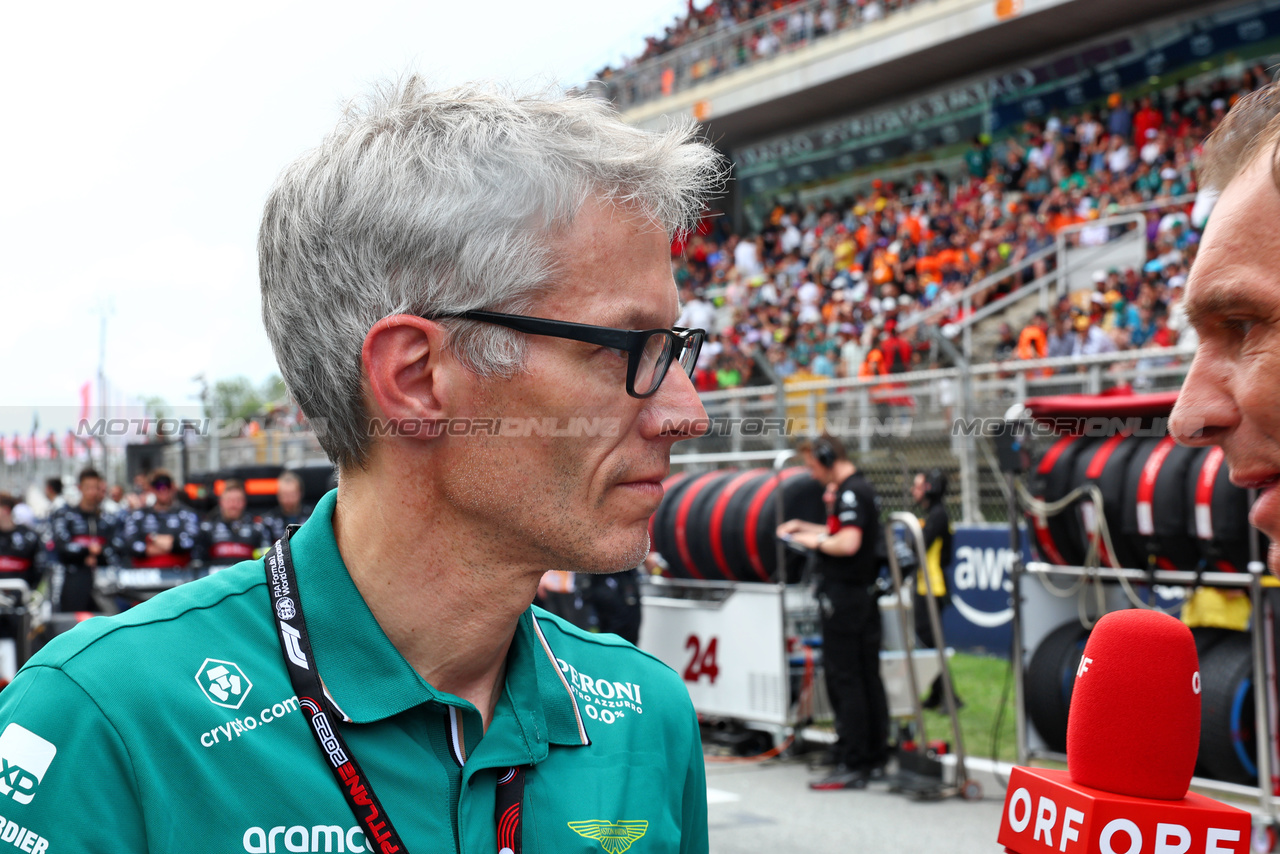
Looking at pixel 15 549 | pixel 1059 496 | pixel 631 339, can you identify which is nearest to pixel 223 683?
pixel 631 339

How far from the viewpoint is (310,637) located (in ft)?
4.38

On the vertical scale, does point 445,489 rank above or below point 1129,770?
above

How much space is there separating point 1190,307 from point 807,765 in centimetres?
669

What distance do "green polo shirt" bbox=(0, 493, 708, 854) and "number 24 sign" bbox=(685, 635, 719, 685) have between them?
6.62 meters

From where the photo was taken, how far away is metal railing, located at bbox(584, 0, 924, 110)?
22938 millimetres

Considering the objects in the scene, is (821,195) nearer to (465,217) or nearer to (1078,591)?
(1078,591)

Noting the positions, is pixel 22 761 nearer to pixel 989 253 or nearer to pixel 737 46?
pixel 989 253

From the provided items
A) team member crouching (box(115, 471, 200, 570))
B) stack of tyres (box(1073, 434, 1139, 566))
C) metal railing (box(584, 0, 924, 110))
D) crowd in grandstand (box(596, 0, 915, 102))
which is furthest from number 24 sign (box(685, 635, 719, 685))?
metal railing (box(584, 0, 924, 110))

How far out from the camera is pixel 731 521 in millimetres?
7867

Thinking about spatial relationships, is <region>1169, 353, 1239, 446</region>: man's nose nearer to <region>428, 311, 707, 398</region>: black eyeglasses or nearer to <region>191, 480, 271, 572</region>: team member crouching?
<region>428, 311, 707, 398</region>: black eyeglasses

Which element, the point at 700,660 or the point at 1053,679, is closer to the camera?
the point at 1053,679

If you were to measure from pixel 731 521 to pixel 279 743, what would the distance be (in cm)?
672

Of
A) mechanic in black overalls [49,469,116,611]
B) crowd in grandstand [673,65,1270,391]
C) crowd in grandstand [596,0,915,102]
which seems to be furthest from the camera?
crowd in grandstand [596,0,915,102]

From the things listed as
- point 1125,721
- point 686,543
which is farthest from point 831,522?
point 1125,721
